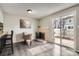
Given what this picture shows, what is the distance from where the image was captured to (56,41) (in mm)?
4586

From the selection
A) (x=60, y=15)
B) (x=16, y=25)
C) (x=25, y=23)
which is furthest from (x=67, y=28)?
(x=16, y=25)

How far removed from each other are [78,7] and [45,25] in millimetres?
2128

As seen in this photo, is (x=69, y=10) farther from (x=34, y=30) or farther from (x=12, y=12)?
(x=12, y=12)

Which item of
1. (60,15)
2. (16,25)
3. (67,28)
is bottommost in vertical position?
(67,28)

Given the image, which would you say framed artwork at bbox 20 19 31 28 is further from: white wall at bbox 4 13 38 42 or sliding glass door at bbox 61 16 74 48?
sliding glass door at bbox 61 16 74 48

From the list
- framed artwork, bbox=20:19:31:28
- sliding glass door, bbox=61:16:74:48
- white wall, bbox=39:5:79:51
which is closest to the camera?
white wall, bbox=39:5:79:51

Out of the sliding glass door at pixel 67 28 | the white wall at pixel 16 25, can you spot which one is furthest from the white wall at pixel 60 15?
the white wall at pixel 16 25

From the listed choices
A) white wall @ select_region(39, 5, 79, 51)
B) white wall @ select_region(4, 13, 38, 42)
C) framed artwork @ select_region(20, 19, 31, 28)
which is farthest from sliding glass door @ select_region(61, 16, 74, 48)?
framed artwork @ select_region(20, 19, 31, 28)

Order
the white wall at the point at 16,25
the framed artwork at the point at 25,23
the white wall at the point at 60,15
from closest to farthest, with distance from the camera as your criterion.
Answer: the white wall at the point at 60,15 < the white wall at the point at 16,25 < the framed artwork at the point at 25,23

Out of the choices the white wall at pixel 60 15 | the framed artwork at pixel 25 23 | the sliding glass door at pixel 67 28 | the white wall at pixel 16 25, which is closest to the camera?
the white wall at pixel 60 15

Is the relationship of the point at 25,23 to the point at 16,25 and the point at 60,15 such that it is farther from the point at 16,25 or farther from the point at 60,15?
the point at 60,15

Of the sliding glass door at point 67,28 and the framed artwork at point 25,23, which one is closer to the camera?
the sliding glass door at point 67,28

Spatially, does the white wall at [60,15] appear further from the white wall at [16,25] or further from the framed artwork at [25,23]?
the framed artwork at [25,23]

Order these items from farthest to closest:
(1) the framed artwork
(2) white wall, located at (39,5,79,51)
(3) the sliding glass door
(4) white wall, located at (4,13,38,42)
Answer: (1) the framed artwork, (4) white wall, located at (4,13,38,42), (3) the sliding glass door, (2) white wall, located at (39,5,79,51)
